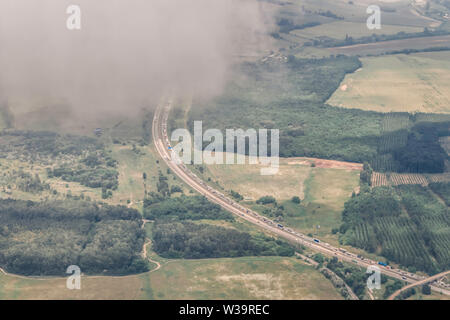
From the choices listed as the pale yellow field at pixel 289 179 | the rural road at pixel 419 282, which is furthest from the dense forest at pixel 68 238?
the rural road at pixel 419 282

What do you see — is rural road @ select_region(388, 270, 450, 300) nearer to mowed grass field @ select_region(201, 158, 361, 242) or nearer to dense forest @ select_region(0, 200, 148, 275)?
mowed grass field @ select_region(201, 158, 361, 242)

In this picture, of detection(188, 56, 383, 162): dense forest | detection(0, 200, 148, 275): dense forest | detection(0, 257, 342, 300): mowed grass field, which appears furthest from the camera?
detection(188, 56, 383, 162): dense forest

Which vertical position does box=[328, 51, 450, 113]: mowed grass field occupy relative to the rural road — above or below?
above

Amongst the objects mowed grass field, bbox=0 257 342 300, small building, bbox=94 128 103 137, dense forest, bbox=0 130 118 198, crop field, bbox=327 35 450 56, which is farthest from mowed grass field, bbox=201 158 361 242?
crop field, bbox=327 35 450 56

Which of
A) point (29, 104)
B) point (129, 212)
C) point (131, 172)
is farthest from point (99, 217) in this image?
point (29, 104)

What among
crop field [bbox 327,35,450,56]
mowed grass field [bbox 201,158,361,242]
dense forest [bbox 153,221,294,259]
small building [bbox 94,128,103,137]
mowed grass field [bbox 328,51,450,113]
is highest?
crop field [bbox 327,35,450,56]

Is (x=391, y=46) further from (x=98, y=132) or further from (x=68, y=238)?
(x=68, y=238)
